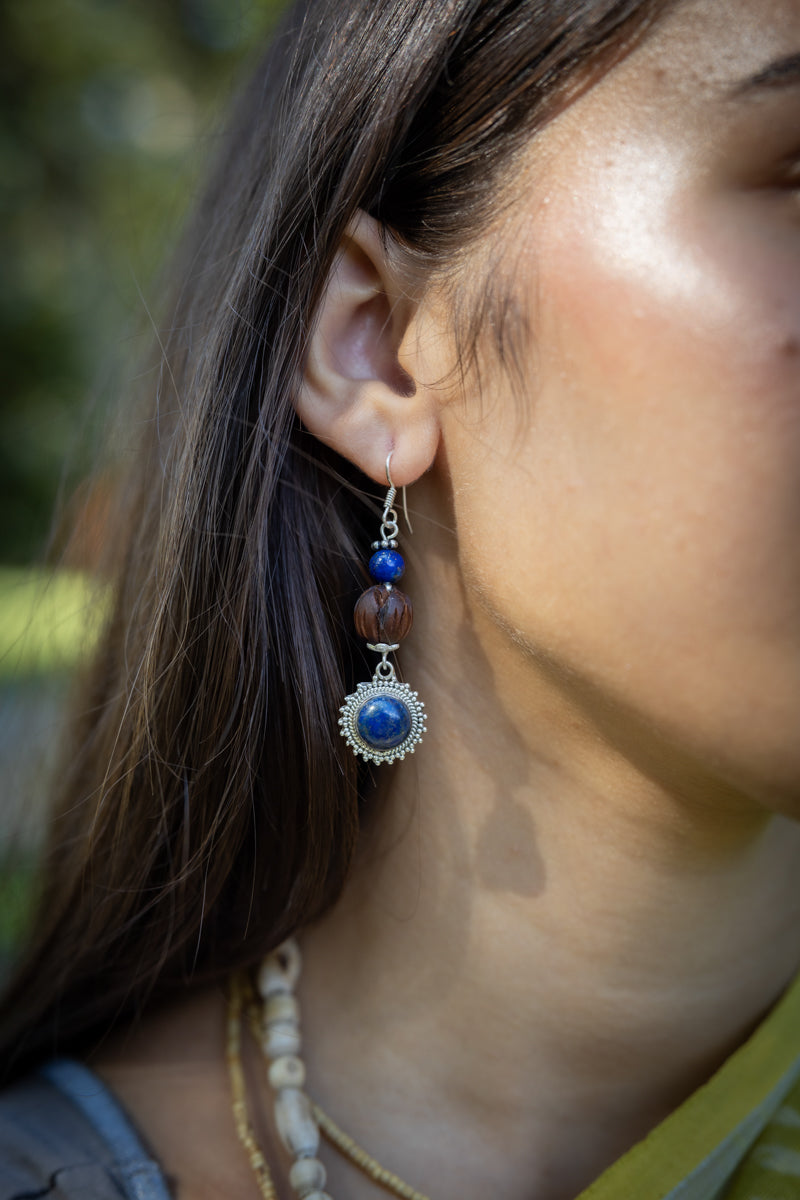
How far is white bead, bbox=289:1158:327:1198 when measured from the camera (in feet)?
4.17

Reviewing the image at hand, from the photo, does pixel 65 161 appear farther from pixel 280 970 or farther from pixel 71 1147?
pixel 71 1147

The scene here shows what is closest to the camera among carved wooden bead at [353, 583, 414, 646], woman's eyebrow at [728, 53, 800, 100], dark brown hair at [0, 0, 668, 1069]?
woman's eyebrow at [728, 53, 800, 100]

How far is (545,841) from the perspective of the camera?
1.30 meters

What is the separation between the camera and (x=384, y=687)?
4.20ft

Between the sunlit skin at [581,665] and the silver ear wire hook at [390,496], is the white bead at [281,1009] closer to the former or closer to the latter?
the sunlit skin at [581,665]

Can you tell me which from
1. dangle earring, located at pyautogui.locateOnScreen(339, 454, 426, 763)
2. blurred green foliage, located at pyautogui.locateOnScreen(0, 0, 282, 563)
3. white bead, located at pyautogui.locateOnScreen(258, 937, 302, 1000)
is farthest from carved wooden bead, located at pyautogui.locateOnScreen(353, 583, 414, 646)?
blurred green foliage, located at pyautogui.locateOnScreen(0, 0, 282, 563)

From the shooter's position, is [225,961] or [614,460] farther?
[225,961]

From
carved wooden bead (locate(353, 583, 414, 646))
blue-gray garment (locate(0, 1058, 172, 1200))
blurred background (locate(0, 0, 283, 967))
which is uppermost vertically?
blurred background (locate(0, 0, 283, 967))

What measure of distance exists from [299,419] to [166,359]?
0.28 metres

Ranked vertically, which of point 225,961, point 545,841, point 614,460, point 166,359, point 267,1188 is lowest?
point 267,1188

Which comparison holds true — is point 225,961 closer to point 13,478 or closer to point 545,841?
point 545,841

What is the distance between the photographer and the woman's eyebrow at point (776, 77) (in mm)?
965

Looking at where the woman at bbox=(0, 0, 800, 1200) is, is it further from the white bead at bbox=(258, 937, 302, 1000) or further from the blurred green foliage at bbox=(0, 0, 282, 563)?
the blurred green foliage at bbox=(0, 0, 282, 563)

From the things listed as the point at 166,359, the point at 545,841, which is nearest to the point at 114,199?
the point at 166,359
